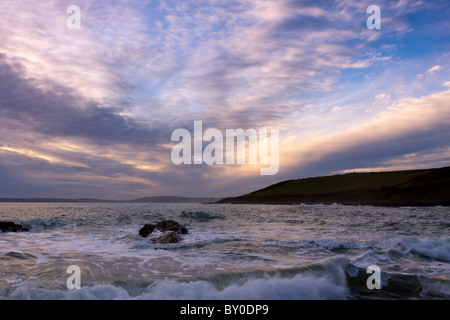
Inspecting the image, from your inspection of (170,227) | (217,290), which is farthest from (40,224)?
(217,290)

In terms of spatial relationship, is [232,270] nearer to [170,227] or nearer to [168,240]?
[168,240]

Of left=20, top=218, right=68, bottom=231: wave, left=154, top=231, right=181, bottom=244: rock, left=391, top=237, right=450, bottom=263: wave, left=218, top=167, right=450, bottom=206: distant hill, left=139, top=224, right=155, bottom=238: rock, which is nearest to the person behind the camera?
left=391, top=237, right=450, bottom=263: wave

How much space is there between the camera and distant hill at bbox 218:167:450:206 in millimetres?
72000

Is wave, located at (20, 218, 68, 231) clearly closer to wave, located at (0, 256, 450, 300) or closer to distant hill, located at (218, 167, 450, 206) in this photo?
wave, located at (0, 256, 450, 300)

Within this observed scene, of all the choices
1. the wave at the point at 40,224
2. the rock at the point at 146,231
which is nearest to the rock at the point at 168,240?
the rock at the point at 146,231

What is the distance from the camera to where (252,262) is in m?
10.2

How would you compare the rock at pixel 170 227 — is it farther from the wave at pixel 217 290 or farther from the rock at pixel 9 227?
the wave at pixel 217 290

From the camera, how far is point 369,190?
9469 cm
